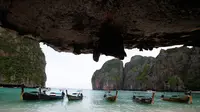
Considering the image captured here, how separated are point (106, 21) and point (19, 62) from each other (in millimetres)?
98853

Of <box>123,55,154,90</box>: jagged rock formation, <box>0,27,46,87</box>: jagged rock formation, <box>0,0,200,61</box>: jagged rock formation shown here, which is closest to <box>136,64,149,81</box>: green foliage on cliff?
<box>123,55,154,90</box>: jagged rock formation

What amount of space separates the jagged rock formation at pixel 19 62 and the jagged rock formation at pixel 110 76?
72006 millimetres

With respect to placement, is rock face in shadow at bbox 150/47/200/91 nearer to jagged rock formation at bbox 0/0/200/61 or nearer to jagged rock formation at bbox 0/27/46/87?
jagged rock formation at bbox 0/27/46/87

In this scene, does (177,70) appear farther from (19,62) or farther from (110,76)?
(19,62)

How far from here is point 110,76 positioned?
163 m

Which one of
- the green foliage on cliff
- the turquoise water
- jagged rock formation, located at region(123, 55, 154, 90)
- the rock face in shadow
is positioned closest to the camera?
the turquoise water

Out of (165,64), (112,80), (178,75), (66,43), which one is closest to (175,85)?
(178,75)

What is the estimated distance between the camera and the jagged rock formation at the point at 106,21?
2873mm

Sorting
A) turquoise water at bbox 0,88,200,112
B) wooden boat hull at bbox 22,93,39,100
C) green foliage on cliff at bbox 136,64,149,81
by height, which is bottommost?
turquoise water at bbox 0,88,200,112

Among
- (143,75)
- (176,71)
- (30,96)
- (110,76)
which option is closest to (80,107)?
(30,96)

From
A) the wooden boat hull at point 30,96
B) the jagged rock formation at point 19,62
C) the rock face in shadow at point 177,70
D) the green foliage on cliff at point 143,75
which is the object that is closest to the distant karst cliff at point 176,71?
the rock face in shadow at point 177,70

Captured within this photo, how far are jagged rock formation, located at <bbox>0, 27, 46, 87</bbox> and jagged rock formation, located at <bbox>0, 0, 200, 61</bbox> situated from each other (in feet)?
279

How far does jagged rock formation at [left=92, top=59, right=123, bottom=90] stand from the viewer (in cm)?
15650

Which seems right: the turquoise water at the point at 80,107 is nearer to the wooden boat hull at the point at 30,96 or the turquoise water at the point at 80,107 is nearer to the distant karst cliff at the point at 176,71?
the wooden boat hull at the point at 30,96
